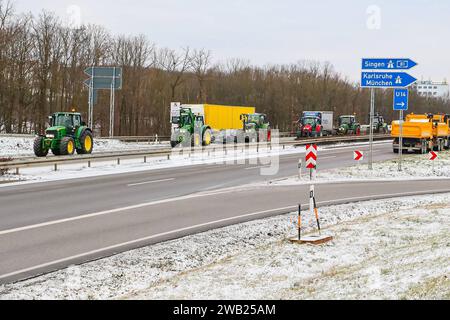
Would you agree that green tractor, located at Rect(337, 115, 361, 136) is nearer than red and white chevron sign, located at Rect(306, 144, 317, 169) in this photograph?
No

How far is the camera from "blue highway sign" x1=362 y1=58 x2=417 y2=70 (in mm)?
25547

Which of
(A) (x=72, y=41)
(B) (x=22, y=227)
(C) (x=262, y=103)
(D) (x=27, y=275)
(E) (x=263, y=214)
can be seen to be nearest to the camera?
(D) (x=27, y=275)

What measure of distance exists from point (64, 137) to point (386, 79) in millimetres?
17777

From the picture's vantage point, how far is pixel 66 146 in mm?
31078

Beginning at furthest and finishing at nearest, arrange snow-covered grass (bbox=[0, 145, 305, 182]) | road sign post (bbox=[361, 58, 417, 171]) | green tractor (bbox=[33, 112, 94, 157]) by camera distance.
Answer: green tractor (bbox=[33, 112, 94, 157])
road sign post (bbox=[361, 58, 417, 171])
snow-covered grass (bbox=[0, 145, 305, 182])

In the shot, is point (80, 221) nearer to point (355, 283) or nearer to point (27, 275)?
point (27, 275)

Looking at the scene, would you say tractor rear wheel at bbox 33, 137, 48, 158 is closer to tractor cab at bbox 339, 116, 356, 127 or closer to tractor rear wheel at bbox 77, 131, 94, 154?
tractor rear wheel at bbox 77, 131, 94, 154

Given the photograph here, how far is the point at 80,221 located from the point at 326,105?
95523 millimetres

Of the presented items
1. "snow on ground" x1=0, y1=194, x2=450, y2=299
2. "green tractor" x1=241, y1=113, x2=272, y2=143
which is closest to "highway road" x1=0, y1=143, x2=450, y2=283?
"snow on ground" x1=0, y1=194, x2=450, y2=299

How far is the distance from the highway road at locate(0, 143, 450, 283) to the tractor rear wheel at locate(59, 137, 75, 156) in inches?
265

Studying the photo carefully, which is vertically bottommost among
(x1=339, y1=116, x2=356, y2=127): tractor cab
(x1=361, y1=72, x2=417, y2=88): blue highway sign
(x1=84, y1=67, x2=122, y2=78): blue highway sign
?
(x1=339, y1=116, x2=356, y2=127): tractor cab

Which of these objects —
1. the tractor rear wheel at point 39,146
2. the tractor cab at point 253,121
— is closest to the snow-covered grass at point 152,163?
the tractor rear wheel at point 39,146
